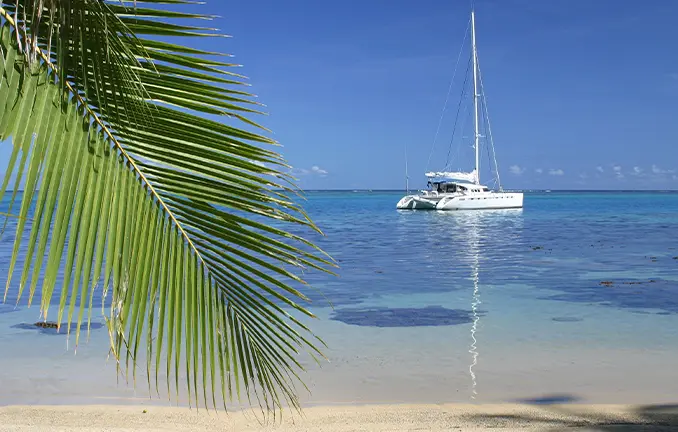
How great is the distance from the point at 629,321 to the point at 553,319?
1.31 m

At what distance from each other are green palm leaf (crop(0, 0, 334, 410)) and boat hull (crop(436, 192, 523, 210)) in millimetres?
64956

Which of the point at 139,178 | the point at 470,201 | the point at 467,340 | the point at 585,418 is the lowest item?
the point at 467,340

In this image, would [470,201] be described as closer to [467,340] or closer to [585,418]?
[467,340]

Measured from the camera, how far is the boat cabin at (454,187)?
67.0m

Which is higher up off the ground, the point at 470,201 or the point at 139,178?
the point at 139,178

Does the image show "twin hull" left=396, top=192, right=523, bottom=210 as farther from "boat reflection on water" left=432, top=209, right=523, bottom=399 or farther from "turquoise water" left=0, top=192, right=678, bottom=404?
"turquoise water" left=0, top=192, right=678, bottom=404

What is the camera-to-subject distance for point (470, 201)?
67062 mm

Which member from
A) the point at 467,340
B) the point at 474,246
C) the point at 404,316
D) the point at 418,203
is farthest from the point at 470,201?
the point at 467,340

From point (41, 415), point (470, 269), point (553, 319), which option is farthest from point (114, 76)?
point (470, 269)

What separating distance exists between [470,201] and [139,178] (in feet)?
218

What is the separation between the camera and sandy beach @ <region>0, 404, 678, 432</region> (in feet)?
23.0

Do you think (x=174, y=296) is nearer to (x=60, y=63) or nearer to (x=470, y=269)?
(x=60, y=63)

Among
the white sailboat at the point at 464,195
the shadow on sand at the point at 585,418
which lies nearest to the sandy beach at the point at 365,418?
the shadow on sand at the point at 585,418

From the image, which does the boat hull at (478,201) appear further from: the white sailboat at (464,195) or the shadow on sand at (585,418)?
the shadow on sand at (585,418)
